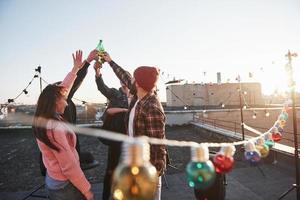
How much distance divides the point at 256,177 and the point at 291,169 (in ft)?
3.22

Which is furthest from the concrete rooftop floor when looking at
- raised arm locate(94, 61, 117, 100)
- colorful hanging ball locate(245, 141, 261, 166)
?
colorful hanging ball locate(245, 141, 261, 166)

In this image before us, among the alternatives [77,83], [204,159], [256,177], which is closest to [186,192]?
[256,177]

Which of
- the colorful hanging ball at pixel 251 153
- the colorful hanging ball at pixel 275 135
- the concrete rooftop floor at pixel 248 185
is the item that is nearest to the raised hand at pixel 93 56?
the colorful hanging ball at pixel 251 153

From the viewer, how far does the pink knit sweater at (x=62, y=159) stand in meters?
2.50

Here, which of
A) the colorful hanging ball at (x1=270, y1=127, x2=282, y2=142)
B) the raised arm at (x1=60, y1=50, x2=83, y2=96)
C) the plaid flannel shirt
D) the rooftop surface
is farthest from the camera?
the rooftop surface

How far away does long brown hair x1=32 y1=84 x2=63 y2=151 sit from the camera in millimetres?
2479

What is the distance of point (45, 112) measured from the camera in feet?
8.43

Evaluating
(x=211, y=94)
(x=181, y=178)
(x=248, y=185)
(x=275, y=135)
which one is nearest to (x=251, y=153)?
(x=275, y=135)

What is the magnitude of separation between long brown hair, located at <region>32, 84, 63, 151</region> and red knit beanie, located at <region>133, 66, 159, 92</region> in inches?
31.0

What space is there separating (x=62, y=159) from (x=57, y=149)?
0.35 feet

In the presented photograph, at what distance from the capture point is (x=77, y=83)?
3.80 metres

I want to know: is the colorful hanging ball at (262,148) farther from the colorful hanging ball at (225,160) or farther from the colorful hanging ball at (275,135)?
the colorful hanging ball at (225,160)

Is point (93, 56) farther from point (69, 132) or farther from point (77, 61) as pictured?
point (69, 132)

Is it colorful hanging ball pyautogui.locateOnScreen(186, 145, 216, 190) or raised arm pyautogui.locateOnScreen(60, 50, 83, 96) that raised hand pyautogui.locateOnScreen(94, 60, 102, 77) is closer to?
raised arm pyautogui.locateOnScreen(60, 50, 83, 96)
